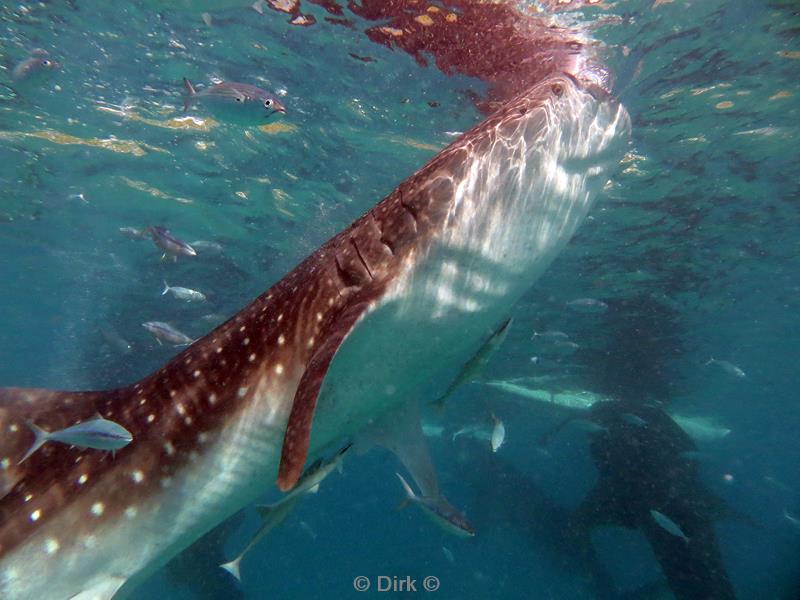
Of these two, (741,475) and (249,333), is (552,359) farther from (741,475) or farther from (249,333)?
(741,475)

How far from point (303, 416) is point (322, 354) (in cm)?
29

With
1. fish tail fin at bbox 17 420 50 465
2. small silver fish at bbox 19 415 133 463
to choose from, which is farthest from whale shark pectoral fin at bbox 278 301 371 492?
fish tail fin at bbox 17 420 50 465

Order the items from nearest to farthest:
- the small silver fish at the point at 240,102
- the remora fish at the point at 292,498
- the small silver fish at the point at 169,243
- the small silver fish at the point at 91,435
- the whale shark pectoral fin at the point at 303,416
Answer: the whale shark pectoral fin at the point at 303,416 → the small silver fish at the point at 91,435 → the remora fish at the point at 292,498 → the small silver fish at the point at 240,102 → the small silver fish at the point at 169,243

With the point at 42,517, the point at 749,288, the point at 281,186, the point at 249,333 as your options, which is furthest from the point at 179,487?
the point at 749,288

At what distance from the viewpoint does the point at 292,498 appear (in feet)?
12.9

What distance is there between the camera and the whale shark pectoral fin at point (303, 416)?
2037 mm

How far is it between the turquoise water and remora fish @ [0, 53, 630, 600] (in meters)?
5.23

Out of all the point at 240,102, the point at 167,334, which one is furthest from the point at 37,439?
the point at 167,334

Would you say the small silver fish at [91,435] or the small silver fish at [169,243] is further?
the small silver fish at [169,243]

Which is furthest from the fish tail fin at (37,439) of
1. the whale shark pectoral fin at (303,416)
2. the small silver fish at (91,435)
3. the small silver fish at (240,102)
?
the small silver fish at (240,102)

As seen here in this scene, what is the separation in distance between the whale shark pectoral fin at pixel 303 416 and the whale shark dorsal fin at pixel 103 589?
50.6 inches

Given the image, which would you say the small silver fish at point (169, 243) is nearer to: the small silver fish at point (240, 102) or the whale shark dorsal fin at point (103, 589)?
the small silver fish at point (240, 102)

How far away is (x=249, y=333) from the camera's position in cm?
294

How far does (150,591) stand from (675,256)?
2500 cm
